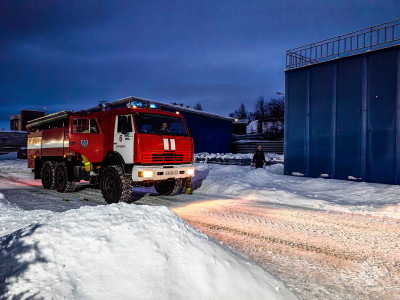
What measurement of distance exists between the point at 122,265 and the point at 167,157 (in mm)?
5462

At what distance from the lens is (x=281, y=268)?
12.9 feet

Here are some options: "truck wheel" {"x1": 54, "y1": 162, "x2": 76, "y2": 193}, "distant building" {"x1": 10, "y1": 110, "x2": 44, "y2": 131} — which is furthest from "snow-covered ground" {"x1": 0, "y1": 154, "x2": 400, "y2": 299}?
"distant building" {"x1": 10, "y1": 110, "x2": 44, "y2": 131}

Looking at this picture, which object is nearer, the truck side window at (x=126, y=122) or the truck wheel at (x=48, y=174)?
the truck side window at (x=126, y=122)

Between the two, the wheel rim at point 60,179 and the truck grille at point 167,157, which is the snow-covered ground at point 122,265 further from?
the wheel rim at point 60,179

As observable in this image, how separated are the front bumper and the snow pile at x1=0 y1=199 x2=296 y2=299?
3894mm

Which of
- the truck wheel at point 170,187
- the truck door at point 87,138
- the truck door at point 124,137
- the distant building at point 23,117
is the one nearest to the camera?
the truck door at point 124,137

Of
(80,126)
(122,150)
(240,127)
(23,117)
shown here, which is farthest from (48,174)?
(23,117)

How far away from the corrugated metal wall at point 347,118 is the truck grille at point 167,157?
7851 millimetres

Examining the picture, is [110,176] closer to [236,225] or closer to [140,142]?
[140,142]

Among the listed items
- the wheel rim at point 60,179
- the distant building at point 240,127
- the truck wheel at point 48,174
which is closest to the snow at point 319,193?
the wheel rim at point 60,179

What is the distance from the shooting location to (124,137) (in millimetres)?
8062

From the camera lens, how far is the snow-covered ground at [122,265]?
252cm

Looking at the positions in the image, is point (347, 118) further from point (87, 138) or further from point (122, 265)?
point (122, 265)

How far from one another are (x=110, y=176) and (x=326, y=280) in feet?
20.8
